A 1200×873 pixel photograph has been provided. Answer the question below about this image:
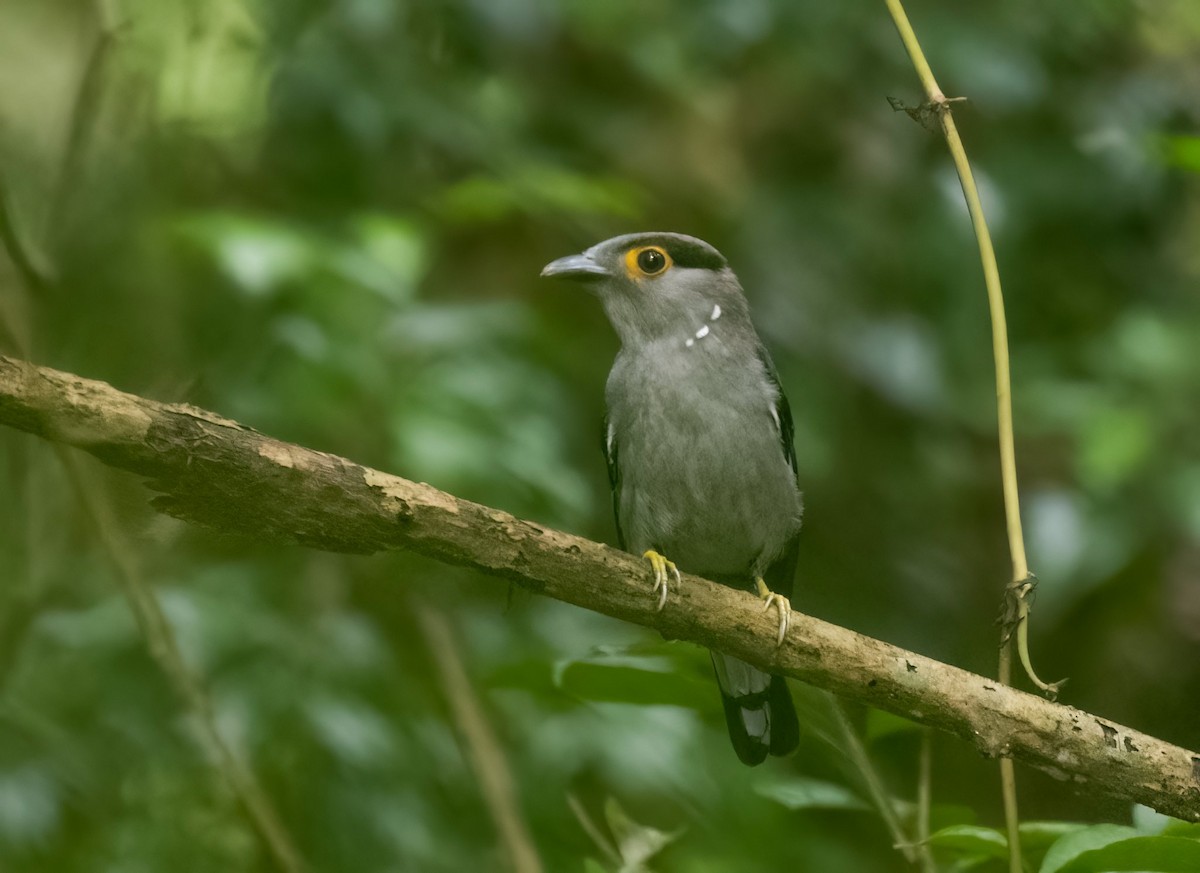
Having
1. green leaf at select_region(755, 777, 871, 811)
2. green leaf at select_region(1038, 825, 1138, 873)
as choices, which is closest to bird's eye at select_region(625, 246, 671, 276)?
green leaf at select_region(755, 777, 871, 811)

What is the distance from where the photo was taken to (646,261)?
354cm

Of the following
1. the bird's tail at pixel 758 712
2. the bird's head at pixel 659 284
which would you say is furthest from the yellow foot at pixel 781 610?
the bird's head at pixel 659 284

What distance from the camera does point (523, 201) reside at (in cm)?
412

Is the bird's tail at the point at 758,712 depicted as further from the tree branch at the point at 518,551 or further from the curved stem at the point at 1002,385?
the curved stem at the point at 1002,385

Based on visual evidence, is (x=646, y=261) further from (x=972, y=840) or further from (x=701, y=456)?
(x=972, y=840)

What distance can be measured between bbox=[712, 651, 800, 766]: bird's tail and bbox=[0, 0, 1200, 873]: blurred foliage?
76 mm

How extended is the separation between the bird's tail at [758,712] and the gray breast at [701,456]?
0.39 meters

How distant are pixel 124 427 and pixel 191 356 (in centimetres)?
145

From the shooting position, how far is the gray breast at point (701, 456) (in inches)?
135

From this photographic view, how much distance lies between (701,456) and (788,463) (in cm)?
30

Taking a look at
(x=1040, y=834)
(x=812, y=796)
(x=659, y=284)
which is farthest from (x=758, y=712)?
(x=659, y=284)

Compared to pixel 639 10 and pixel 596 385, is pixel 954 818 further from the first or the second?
pixel 639 10

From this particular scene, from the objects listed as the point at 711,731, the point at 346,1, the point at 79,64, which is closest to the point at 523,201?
the point at 346,1

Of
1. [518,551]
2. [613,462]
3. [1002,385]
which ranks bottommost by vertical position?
[613,462]
